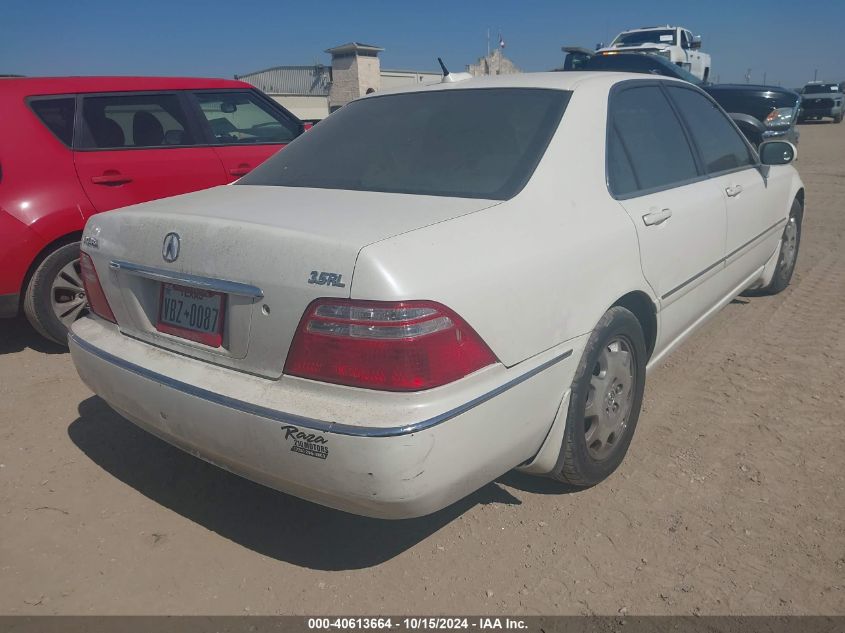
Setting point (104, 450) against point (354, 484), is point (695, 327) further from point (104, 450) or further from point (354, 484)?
point (104, 450)

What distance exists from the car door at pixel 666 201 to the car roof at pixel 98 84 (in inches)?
135

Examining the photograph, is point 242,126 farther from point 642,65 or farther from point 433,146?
point 642,65

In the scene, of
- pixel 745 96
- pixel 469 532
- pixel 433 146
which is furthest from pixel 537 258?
pixel 745 96

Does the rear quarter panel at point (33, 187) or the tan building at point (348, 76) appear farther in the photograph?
the tan building at point (348, 76)

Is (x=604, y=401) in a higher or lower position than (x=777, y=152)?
lower

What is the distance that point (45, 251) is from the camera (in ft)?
14.1

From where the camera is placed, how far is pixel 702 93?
4027 millimetres

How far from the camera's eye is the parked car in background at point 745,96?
10.4m

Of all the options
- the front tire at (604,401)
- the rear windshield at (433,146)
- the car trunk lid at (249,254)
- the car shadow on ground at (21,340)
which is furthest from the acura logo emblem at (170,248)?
the car shadow on ground at (21,340)

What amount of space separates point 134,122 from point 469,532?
3.82 meters

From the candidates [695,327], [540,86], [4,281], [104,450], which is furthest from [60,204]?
[695,327]

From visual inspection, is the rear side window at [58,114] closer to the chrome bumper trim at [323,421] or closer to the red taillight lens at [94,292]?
the red taillight lens at [94,292]

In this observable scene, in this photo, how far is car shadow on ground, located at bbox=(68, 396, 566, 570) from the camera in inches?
101

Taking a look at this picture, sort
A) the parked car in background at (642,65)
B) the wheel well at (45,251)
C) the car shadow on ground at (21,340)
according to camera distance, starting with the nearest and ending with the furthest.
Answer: the wheel well at (45,251) < the car shadow on ground at (21,340) < the parked car in background at (642,65)
